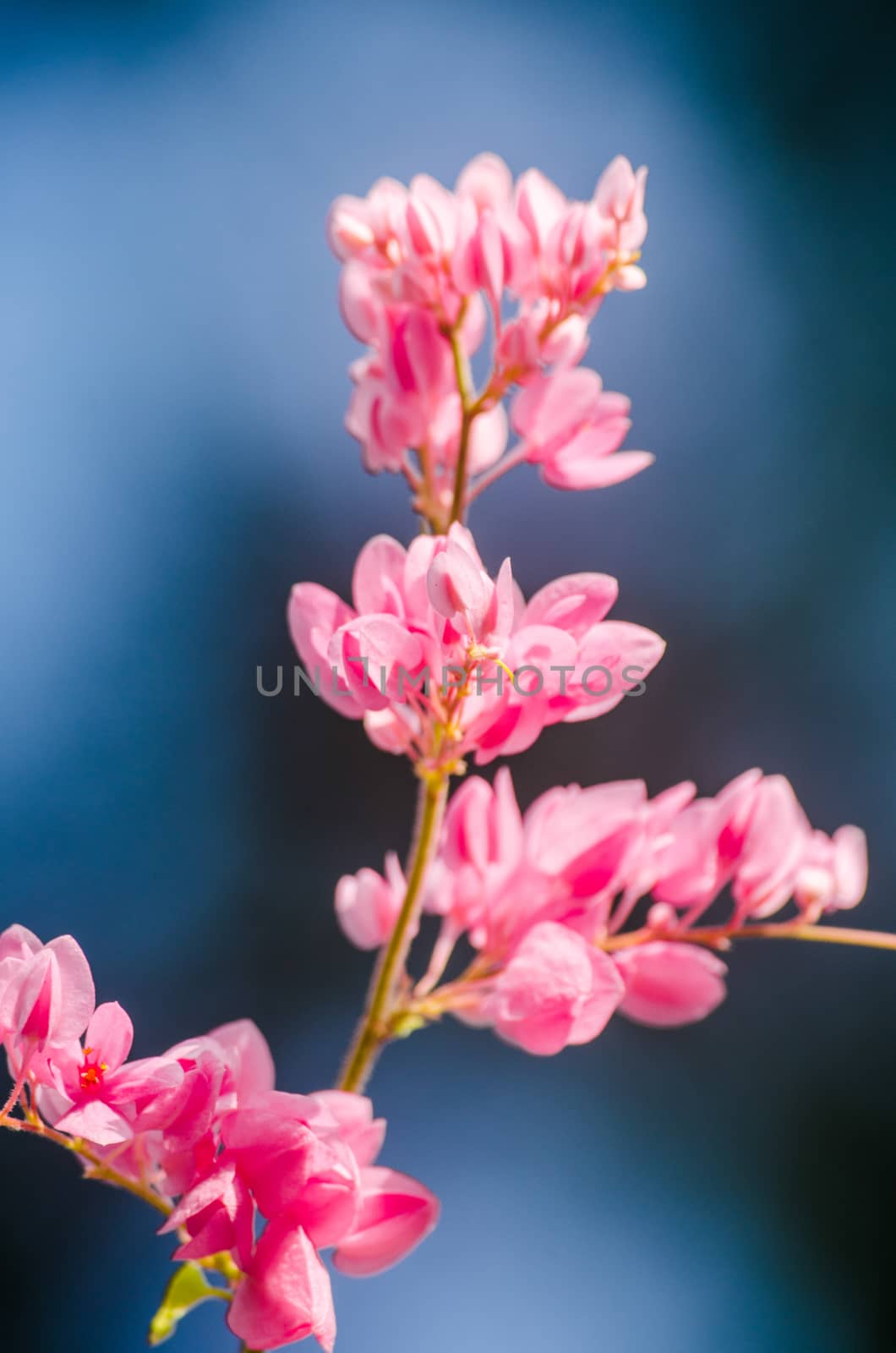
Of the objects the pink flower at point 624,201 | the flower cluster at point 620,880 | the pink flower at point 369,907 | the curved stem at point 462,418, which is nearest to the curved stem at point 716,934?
the flower cluster at point 620,880

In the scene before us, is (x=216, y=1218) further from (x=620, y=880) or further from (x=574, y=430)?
(x=574, y=430)

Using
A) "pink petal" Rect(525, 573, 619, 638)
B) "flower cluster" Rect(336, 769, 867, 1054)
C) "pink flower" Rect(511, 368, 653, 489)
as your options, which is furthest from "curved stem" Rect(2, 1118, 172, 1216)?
"pink flower" Rect(511, 368, 653, 489)

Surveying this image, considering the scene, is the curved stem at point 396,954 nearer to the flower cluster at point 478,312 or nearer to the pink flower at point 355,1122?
the pink flower at point 355,1122

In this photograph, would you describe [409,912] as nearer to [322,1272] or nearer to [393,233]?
[322,1272]

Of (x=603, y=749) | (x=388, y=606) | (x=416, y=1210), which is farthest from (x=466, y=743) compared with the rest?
(x=603, y=749)

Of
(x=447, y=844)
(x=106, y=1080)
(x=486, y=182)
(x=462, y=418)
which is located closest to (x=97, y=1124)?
(x=106, y=1080)
